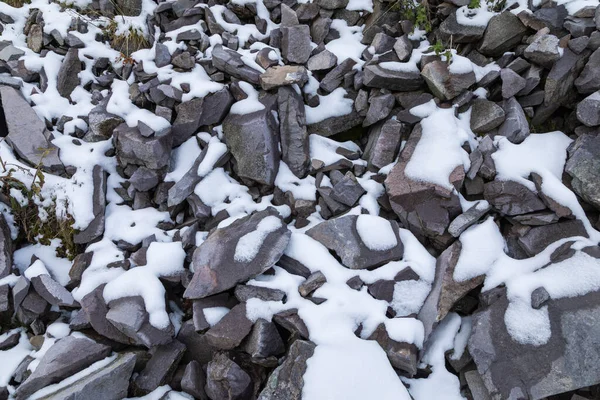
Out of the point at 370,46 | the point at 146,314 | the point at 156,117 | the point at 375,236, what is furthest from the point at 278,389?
the point at 370,46

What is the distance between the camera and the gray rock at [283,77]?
16.8ft

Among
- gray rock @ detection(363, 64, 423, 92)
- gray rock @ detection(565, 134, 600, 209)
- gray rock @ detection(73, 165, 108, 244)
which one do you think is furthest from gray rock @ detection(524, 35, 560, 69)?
gray rock @ detection(73, 165, 108, 244)

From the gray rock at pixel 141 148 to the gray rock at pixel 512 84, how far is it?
396cm

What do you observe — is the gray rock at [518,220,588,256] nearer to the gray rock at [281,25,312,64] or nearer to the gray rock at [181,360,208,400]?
the gray rock at [181,360,208,400]

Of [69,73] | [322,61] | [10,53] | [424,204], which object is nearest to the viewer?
[424,204]


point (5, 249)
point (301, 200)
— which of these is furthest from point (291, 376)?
point (5, 249)

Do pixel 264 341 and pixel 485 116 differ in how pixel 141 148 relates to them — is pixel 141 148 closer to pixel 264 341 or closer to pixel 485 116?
pixel 264 341

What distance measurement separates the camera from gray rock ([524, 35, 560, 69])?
4648 millimetres

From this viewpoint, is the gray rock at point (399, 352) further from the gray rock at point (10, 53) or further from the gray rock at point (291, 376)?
the gray rock at point (10, 53)

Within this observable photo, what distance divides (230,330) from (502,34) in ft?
15.1

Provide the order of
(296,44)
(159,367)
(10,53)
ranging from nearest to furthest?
1. (159,367)
2. (296,44)
3. (10,53)

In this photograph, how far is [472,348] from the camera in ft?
11.3

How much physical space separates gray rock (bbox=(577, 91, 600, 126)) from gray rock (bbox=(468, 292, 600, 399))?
6.29 ft

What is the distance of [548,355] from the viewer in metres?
3.26
